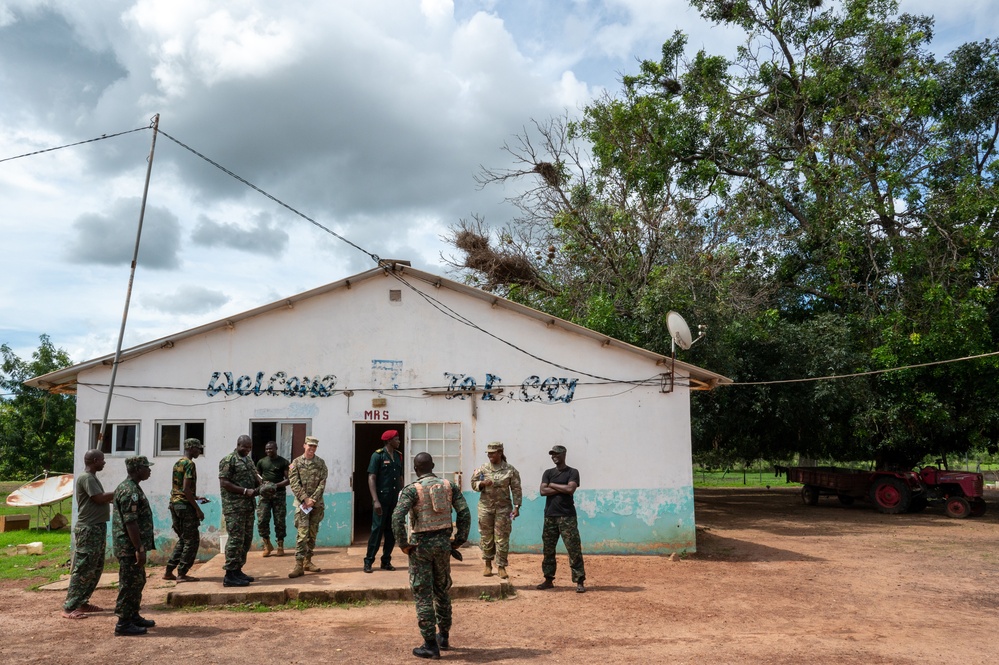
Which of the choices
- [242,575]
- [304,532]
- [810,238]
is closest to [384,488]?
[304,532]

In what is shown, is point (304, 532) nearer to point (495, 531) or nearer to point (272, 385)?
point (495, 531)

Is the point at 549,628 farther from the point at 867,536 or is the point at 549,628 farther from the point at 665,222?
the point at 665,222

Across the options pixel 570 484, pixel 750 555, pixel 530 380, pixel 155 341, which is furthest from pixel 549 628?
pixel 155 341

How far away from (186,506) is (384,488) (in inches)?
92.3

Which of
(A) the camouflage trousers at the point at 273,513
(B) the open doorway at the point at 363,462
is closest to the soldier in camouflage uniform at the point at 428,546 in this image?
(A) the camouflage trousers at the point at 273,513

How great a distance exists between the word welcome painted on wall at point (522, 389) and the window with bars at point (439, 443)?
54 cm

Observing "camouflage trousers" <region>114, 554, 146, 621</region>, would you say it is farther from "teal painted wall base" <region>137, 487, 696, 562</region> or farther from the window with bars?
"teal painted wall base" <region>137, 487, 696, 562</region>

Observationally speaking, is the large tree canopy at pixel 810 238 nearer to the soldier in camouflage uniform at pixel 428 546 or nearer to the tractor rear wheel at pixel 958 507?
the tractor rear wheel at pixel 958 507

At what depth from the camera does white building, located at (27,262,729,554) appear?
11.4 meters

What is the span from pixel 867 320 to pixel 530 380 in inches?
455

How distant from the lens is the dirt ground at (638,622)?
6.48 meters

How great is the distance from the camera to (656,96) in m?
23.0

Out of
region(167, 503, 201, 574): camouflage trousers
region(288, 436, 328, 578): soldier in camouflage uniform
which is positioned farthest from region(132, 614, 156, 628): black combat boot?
region(288, 436, 328, 578): soldier in camouflage uniform

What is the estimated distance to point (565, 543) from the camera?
8992 mm
